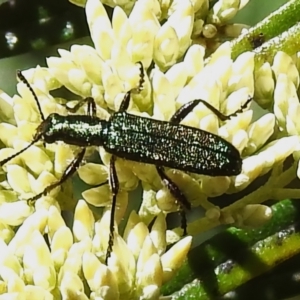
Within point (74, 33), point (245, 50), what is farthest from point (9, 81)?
point (245, 50)

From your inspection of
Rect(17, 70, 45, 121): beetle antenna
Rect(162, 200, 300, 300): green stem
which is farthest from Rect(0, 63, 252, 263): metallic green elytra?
Rect(162, 200, 300, 300): green stem

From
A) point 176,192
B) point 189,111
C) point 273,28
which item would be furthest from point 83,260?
point 273,28

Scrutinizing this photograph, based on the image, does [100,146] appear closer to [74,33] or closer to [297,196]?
[74,33]

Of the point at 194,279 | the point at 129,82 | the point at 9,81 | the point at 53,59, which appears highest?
the point at 9,81

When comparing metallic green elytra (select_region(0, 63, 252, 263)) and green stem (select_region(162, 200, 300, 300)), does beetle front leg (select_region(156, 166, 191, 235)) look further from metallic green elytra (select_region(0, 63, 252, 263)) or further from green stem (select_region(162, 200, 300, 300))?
green stem (select_region(162, 200, 300, 300))

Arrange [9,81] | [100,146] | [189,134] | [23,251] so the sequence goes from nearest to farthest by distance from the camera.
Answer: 1. [23,251]
2. [189,134]
3. [100,146]
4. [9,81]

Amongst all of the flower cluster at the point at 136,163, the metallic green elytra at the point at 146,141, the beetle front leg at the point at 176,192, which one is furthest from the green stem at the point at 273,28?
the beetle front leg at the point at 176,192

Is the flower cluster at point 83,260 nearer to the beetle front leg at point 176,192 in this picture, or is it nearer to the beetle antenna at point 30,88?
the beetle front leg at point 176,192
